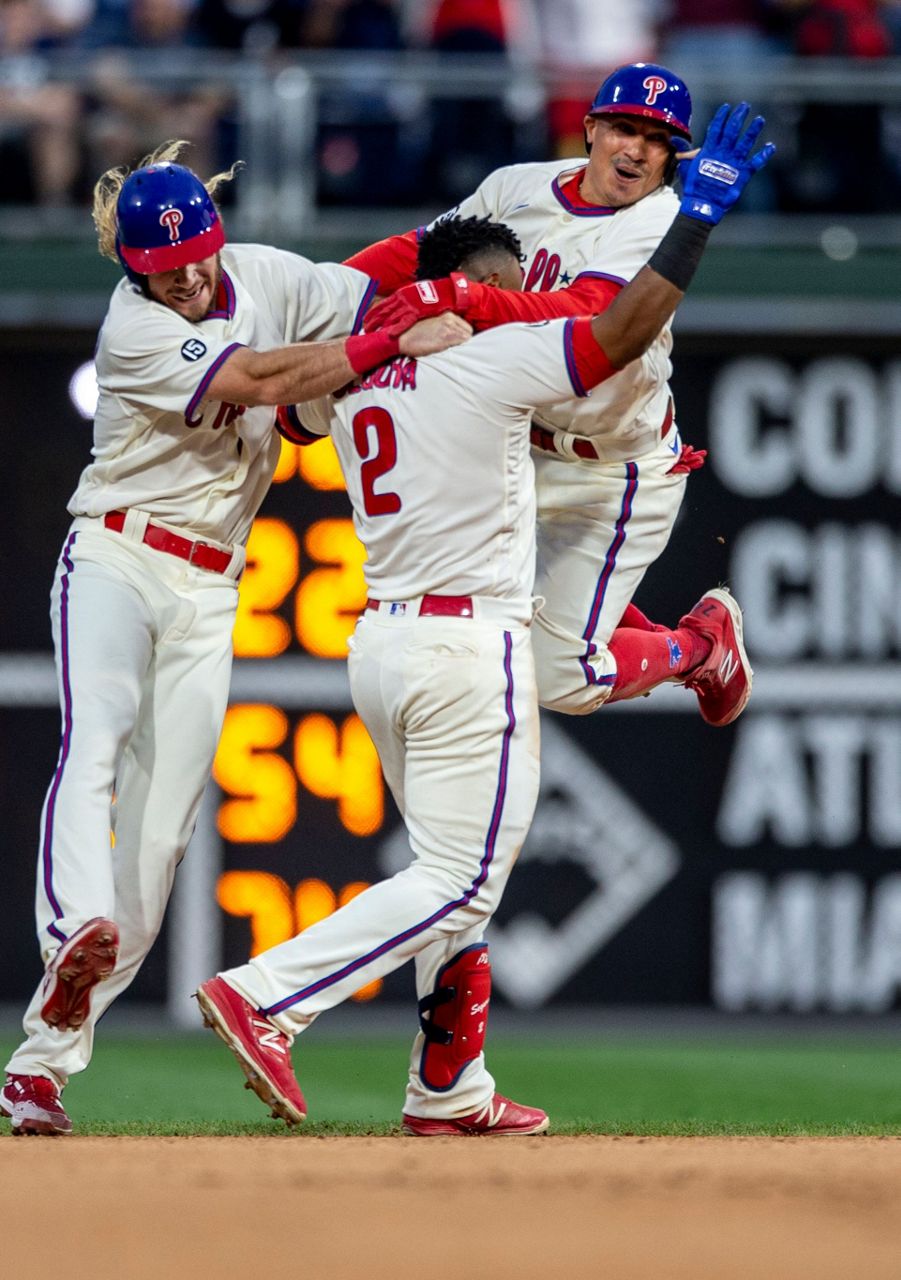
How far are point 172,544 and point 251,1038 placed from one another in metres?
1.24

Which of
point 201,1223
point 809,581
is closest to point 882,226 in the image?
point 809,581

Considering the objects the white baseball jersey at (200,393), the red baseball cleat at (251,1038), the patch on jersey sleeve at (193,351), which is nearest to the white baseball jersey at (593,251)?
the white baseball jersey at (200,393)

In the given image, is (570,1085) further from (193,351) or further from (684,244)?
(684,244)

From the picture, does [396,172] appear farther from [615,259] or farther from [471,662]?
[471,662]

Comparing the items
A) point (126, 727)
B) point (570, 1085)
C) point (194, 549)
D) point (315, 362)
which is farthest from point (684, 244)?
point (570, 1085)

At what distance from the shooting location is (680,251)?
15.3 feet

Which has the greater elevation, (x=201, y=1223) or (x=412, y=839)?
(x=412, y=839)

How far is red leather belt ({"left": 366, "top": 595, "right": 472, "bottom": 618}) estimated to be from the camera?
481cm

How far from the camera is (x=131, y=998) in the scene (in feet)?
25.5

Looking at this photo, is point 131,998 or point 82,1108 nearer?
point 82,1108

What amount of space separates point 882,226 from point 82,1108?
4.33m

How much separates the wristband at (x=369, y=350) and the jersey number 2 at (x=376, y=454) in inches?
4.1

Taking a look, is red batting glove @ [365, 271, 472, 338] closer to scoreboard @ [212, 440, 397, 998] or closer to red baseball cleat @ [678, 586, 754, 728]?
red baseball cleat @ [678, 586, 754, 728]

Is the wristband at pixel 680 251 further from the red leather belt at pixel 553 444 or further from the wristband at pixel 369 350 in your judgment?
the red leather belt at pixel 553 444
